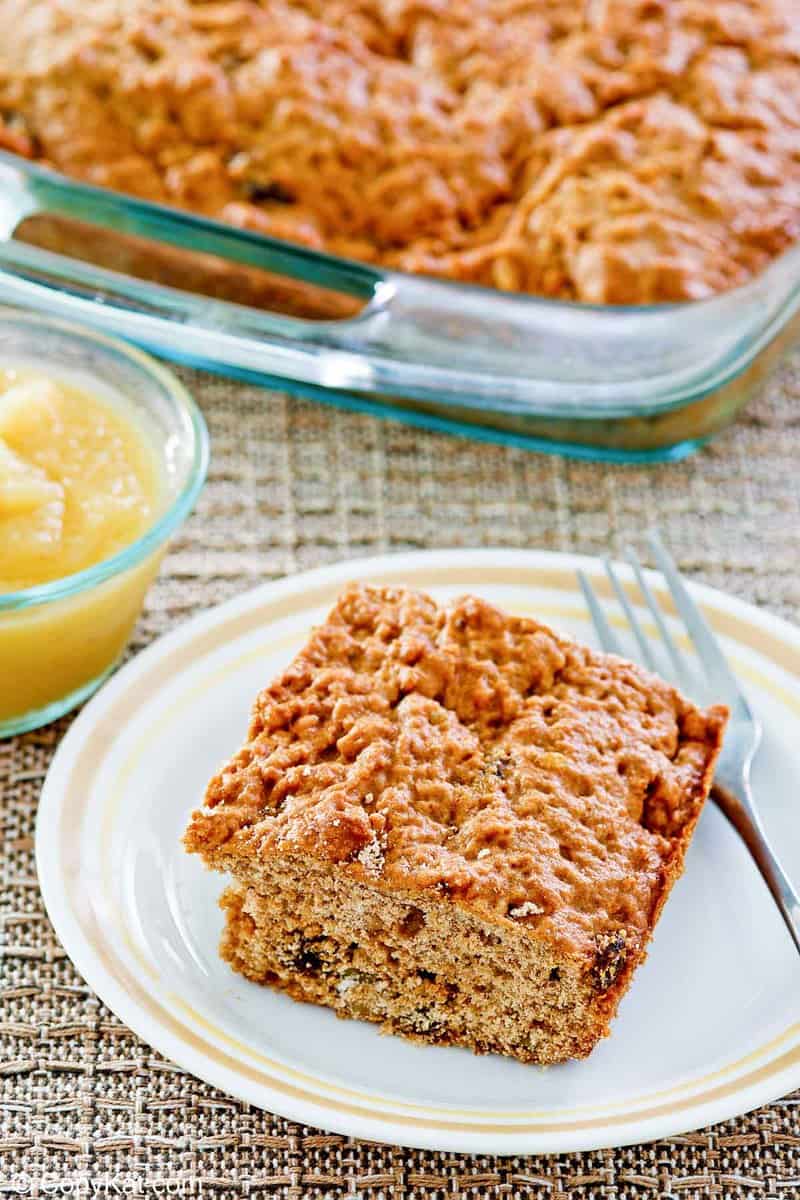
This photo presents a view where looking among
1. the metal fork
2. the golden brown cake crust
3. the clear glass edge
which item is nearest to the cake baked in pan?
the clear glass edge

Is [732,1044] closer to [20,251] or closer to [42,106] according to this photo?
[20,251]

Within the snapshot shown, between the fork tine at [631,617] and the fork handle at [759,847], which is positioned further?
the fork tine at [631,617]

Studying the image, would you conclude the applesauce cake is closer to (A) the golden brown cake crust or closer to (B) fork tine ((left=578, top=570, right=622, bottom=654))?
(A) the golden brown cake crust

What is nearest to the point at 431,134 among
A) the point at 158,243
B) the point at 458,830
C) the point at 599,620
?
the point at 158,243

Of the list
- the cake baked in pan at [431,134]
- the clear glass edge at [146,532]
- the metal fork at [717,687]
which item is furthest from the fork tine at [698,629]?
the clear glass edge at [146,532]

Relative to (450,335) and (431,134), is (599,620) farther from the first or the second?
(431,134)

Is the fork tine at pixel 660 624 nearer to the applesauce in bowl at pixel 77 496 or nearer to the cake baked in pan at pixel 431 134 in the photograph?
the cake baked in pan at pixel 431 134

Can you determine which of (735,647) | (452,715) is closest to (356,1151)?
(452,715)
